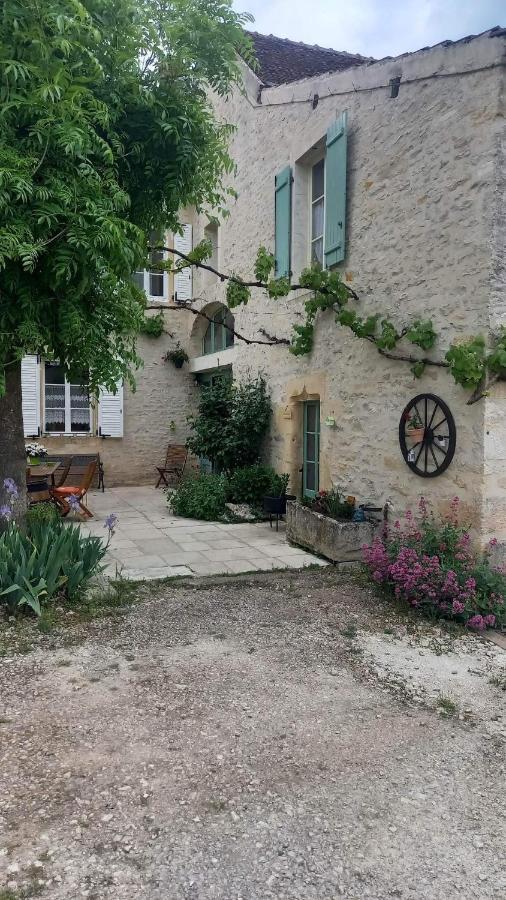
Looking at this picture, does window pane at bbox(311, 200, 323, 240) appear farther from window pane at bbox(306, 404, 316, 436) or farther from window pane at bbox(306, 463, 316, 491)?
window pane at bbox(306, 463, 316, 491)

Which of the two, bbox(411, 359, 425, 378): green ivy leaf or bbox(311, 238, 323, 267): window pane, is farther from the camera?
bbox(311, 238, 323, 267): window pane

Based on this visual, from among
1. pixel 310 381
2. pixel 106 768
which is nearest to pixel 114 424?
pixel 310 381

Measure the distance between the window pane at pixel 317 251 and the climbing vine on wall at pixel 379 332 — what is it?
0.53 metres

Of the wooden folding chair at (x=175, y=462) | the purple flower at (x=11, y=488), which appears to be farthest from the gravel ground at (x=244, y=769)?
the wooden folding chair at (x=175, y=462)

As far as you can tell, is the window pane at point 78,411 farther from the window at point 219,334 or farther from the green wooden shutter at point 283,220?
the green wooden shutter at point 283,220

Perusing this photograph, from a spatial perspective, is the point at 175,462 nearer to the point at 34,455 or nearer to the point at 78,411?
the point at 78,411

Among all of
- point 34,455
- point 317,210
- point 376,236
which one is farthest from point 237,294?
point 34,455

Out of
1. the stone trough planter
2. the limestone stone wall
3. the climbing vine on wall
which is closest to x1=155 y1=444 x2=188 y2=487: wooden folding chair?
the limestone stone wall

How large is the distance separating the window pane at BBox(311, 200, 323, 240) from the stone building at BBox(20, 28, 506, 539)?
0.06 feet

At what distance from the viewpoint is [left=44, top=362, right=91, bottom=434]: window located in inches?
458

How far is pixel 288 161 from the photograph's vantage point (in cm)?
816

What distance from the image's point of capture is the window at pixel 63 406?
11.6 metres

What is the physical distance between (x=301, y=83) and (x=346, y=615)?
6478mm

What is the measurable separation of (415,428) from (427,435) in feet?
0.54
